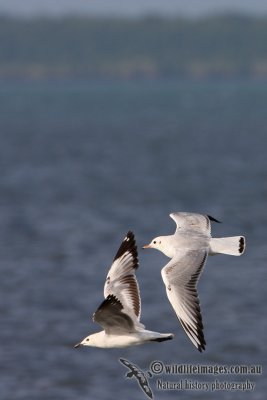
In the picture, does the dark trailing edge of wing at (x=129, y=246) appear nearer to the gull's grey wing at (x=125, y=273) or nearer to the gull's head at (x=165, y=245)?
the gull's grey wing at (x=125, y=273)

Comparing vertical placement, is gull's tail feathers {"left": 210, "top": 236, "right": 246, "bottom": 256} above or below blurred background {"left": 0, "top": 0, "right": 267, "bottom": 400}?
below

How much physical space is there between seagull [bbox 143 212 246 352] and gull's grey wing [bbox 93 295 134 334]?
48cm

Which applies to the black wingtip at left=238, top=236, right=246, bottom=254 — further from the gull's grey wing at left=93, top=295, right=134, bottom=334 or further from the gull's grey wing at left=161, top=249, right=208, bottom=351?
the gull's grey wing at left=93, top=295, right=134, bottom=334

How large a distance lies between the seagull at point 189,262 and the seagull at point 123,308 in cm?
31

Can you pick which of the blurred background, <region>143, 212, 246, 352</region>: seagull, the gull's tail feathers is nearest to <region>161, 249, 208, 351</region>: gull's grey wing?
<region>143, 212, 246, 352</region>: seagull

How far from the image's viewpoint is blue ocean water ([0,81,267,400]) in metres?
19.5

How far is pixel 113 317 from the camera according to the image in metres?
12.2

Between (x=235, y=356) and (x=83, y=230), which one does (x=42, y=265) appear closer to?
(x=83, y=230)

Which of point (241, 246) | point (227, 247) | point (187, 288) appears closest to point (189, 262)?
point (187, 288)

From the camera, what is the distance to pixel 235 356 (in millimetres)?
20203

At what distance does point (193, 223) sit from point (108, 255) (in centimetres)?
1385

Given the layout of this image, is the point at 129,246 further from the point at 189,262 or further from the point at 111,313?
the point at 111,313

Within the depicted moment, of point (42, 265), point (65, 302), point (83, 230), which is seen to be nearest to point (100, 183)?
point (83, 230)

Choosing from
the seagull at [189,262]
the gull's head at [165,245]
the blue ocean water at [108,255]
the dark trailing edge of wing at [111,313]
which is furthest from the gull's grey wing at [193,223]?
the blue ocean water at [108,255]
